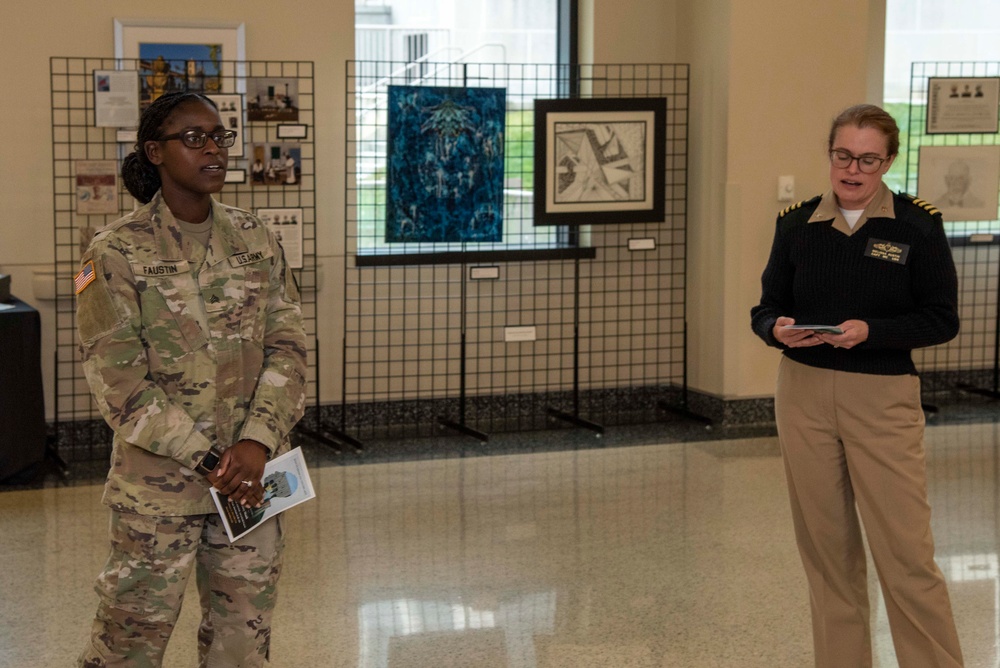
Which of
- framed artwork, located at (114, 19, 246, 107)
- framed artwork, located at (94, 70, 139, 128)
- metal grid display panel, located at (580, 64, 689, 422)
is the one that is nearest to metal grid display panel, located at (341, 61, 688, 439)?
metal grid display panel, located at (580, 64, 689, 422)

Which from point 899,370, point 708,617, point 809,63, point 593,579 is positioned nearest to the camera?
point 899,370

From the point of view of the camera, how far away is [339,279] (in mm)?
7000

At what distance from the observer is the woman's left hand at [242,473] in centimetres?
255

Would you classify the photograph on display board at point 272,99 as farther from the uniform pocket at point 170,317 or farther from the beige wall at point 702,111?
the uniform pocket at point 170,317

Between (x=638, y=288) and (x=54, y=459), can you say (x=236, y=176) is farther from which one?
(x=638, y=288)

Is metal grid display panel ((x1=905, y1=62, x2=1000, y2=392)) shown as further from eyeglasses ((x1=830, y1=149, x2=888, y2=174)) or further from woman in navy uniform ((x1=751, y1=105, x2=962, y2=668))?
eyeglasses ((x1=830, y1=149, x2=888, y2=174))

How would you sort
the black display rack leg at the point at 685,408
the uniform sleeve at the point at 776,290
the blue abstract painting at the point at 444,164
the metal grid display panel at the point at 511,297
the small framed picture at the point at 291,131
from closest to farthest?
the uniform sleeve at the point at 776,290
the small framed picture at the point at 291,131
the blue abstract painting at the point at 444,164
the metal grid display panel at the point at 511,297
the black display rack leg at the point at 685,408

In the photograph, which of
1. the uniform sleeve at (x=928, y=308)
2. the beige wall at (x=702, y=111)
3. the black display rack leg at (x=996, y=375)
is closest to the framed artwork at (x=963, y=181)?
the black display rack leg at (x=996, y=375)

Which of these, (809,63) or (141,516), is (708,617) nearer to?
(141,516)

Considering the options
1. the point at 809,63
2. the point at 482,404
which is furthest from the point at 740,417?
the point at 809,63

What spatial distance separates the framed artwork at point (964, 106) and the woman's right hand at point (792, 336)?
5.10 meters

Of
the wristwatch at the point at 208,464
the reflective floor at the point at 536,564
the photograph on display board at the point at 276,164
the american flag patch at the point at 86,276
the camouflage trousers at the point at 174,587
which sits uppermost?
the photograph on display board at the point at 276,164

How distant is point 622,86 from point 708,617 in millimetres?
4209

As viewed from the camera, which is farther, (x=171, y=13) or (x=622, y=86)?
(x=622, y=86)
